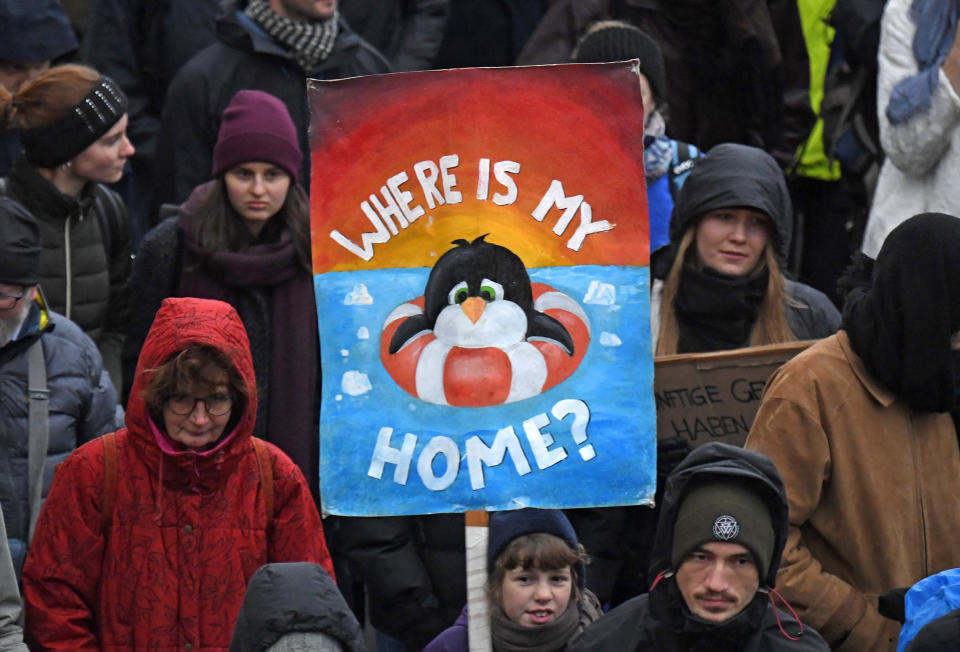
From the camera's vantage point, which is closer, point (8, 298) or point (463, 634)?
point (463, 634)

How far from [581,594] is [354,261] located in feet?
3.77

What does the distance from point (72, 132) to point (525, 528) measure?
8.56 ft

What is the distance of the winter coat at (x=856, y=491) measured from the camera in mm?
5641

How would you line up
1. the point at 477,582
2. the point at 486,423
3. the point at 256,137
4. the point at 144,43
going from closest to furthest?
the point at 477,582 → the point at 486,423 → the point at 256,137 → the point at 144,43

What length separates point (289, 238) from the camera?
6.90m

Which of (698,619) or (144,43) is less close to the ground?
(144,43)

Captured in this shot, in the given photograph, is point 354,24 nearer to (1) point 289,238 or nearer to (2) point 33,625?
(1) point 289,238

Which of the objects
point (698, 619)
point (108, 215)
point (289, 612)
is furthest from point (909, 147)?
point (289, 612)

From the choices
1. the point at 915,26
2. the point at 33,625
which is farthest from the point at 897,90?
the point at 33,625

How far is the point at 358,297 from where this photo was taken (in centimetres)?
558

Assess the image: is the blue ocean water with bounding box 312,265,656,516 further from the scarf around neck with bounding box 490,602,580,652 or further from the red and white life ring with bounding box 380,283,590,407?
the scarf around neck with bounding box 490,602,580,652

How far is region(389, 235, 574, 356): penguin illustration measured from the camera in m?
5.60

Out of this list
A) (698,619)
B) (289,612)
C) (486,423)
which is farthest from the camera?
(486,423)

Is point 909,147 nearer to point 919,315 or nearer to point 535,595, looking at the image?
point 919,315
